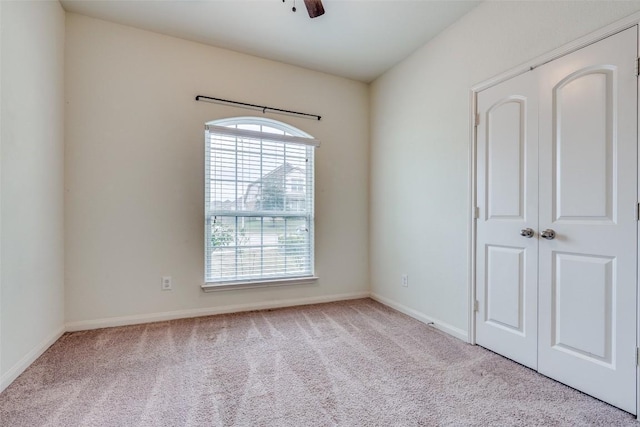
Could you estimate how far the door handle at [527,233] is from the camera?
203cm

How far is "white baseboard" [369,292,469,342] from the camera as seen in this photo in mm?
2529

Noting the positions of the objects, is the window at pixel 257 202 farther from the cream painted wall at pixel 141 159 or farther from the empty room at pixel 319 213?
the cream painted wall at pixel 141 159

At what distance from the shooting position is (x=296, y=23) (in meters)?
2.68

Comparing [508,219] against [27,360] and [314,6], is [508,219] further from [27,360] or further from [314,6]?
[27,360]

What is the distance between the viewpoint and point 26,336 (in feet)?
6.62

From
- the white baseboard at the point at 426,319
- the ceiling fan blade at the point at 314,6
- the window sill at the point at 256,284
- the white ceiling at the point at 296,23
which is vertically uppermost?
the white ceiling at the point at 296,23

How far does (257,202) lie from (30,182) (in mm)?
1798

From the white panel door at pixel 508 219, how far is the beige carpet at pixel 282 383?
0.63ft

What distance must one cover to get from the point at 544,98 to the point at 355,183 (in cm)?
213

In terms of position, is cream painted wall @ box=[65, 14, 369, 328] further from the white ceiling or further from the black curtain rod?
the white ceiling

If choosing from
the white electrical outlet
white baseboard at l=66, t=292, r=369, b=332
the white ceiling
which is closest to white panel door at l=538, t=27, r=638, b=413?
the white ceiling

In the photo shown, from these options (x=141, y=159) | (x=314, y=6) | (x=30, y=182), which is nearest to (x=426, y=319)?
(x=314, y=6)

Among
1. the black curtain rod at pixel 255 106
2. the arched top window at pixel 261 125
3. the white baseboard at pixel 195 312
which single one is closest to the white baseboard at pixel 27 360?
the white baseboard at pixel 195 312

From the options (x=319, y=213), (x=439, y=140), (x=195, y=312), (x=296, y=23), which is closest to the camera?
(x=296, y=23)
